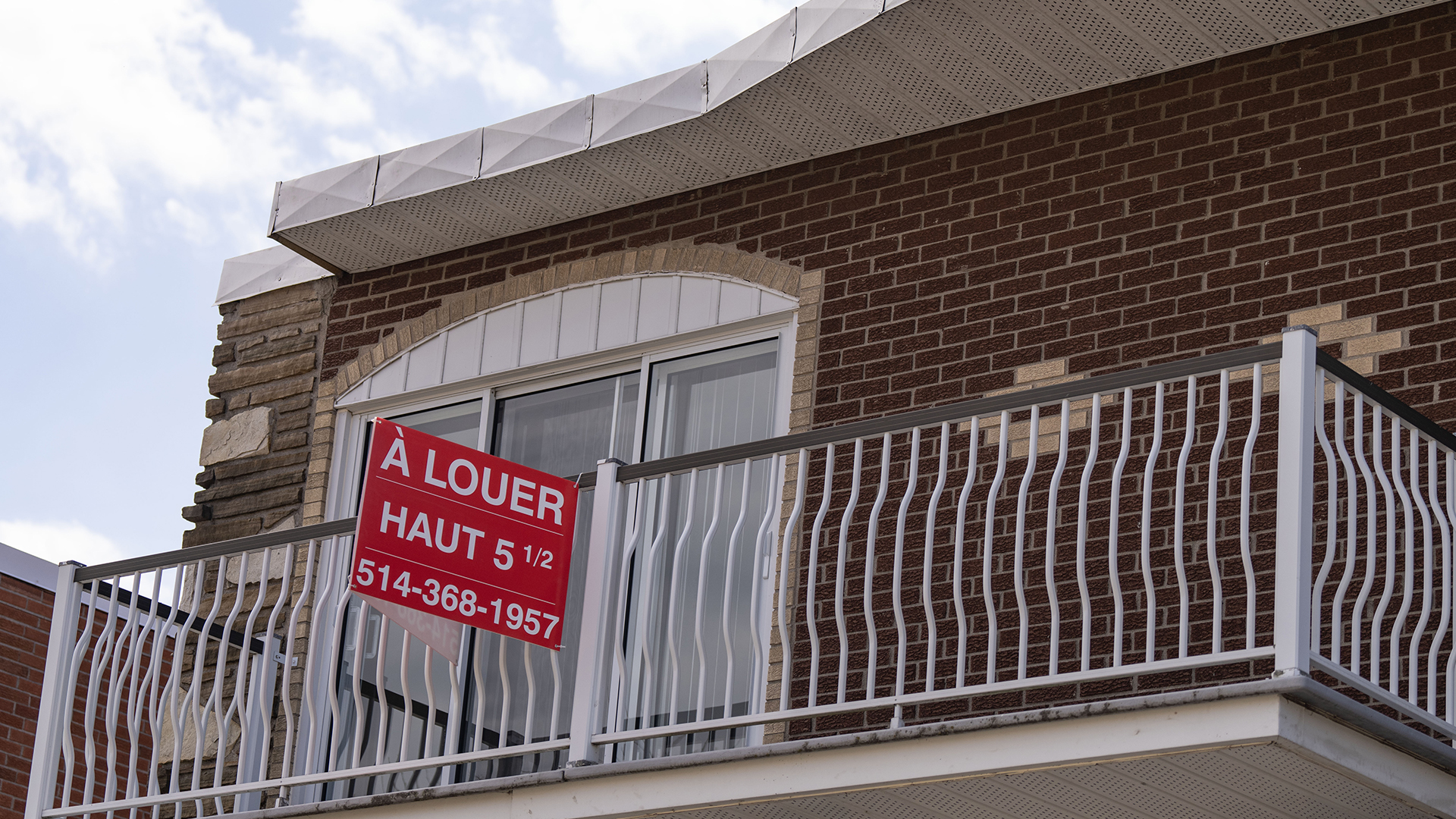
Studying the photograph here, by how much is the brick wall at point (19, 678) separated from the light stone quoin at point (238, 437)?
56.9 inches

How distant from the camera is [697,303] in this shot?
834 centimetres

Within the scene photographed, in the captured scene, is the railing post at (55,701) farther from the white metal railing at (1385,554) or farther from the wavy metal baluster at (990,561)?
the white metal railing at (1385,554)

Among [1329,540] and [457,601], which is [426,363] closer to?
[457,601]

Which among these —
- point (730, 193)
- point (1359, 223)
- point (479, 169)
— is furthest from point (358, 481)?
point (1359, 223)

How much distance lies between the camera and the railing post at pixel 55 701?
730 cm

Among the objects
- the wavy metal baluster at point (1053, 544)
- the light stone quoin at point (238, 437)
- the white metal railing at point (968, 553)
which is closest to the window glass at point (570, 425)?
the white metal railing at point (968, 553)

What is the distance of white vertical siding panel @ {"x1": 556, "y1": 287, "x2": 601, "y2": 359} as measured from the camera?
856 centimetres

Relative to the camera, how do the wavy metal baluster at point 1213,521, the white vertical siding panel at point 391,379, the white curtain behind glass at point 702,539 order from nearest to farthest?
the wavy metal baluster at point 1213,521 < the white curtain behind glass at point 702,539 < the white vertical siding panel at point 391,379

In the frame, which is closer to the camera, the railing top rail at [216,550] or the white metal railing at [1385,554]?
the white metal railing at [1385,554]

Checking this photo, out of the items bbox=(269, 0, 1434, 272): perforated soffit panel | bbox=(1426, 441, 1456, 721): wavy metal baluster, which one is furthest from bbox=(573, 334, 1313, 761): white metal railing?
bbox=(269, 0, 1434, 272): perforated soffit panel

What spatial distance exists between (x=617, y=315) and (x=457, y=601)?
96.9 inches

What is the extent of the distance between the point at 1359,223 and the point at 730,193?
267 centimetres

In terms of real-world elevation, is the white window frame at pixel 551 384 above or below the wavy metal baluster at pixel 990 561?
above

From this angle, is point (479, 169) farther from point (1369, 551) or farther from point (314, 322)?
point (1369, 551)
